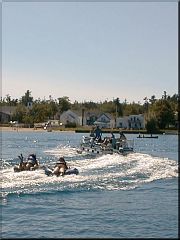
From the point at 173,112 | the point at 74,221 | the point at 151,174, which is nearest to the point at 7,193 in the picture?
the point at 74,221

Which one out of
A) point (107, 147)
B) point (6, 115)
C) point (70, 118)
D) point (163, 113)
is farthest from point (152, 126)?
point (107, 147)

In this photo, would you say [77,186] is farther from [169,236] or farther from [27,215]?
[169,236]

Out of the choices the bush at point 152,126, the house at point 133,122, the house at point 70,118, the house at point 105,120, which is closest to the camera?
the bush at point 152,126

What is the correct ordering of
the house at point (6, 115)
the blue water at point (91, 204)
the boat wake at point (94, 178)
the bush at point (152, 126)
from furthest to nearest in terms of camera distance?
the house at point (6, 115)
the bush at point (152, 126)
the boat wake at point (94, 178)
the blue water at point (91, 204)

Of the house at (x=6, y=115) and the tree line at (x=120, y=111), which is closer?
the tree line at (x=120, y=111)

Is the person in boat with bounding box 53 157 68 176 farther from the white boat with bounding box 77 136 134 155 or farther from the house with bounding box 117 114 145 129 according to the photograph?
the house with bounding box 117 114 145 129

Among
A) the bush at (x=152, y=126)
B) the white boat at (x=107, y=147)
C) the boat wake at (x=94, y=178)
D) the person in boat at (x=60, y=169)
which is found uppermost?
the bush at (x=152, y=126)

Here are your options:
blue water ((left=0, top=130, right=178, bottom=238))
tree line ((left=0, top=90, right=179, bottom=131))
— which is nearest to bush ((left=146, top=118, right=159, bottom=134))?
tree line ((left=0, top=90, right=179, bottom=131))

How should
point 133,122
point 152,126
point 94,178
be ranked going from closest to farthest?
point 94,178
point 152,126
point 133,122

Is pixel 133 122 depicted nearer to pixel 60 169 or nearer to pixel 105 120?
pixel 105 120

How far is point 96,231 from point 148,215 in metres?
3.39

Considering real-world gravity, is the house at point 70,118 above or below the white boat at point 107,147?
above

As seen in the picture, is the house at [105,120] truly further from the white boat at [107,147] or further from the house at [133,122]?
the white boat at [107,147]

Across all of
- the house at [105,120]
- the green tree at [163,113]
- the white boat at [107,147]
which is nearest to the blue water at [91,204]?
the white boat at [107,147]
